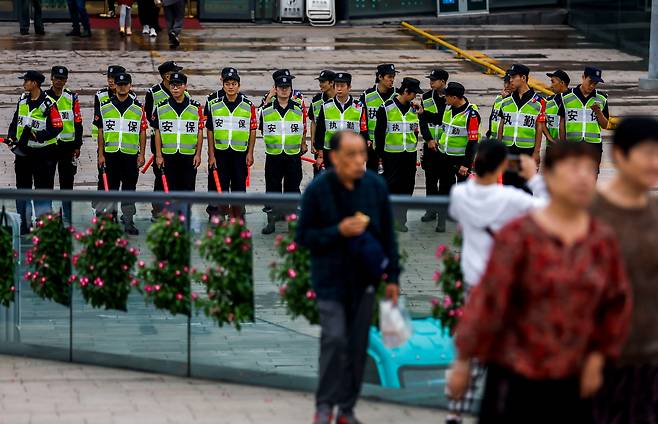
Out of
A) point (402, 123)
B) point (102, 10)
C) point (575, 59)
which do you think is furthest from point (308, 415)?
point (102, 10)

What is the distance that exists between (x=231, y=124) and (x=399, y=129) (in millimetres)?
2009

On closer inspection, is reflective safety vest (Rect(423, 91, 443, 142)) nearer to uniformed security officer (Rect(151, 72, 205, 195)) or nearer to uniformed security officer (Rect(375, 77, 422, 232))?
uniformed security officer (Rect(375, 77, 422, 232))

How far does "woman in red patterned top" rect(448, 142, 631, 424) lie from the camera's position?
18.3 ft

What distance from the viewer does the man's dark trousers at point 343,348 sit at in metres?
7.81

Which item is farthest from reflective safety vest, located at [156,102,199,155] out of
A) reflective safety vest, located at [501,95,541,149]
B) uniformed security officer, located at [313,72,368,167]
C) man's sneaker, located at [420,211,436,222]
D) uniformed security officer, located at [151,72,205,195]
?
man's sneaker, located at [420,211,436,222]

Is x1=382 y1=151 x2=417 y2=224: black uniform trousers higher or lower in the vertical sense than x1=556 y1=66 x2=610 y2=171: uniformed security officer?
lower

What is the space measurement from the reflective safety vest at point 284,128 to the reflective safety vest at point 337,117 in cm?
35

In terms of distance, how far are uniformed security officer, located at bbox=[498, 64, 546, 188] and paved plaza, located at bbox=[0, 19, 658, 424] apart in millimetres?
2816

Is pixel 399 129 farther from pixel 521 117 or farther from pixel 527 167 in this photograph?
pixel 527 167

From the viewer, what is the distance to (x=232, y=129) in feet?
54.4

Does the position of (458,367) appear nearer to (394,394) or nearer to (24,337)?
(394,394)

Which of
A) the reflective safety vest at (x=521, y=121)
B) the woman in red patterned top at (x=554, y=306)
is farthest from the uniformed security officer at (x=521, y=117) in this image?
the woman in red patterned top at (x=554, y=306)

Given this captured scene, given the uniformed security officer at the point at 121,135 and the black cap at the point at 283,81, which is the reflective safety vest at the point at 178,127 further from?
the black cap at the point at 283,81

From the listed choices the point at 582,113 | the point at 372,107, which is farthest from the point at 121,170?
the point at 582,113
